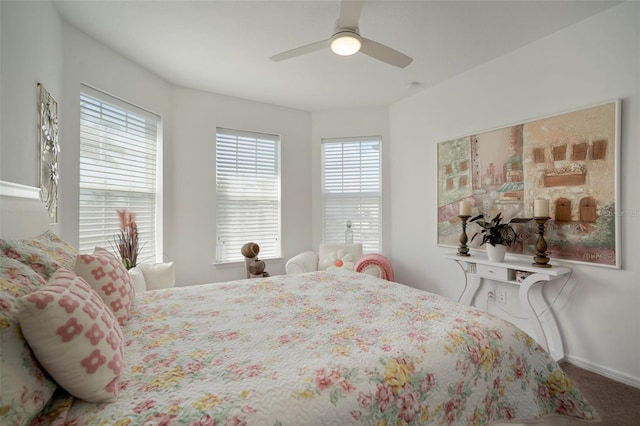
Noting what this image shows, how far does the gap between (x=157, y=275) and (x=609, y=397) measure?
346 centimetres

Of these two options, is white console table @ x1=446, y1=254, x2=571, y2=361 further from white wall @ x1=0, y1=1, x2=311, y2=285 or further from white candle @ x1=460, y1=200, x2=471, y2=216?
white wall @ x1=0, y1=1, x2=311, y2=285

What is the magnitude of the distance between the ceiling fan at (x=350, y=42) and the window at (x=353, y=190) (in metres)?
2.13

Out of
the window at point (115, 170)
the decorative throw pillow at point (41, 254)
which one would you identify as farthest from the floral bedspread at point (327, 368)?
the window at point (115, 170)

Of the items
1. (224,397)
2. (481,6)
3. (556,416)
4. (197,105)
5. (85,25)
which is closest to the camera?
(224,397)

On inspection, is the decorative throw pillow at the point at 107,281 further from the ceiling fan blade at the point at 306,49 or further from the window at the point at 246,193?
the window at the point at 246,193

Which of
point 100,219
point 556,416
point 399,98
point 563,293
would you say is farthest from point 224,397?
point 399,98

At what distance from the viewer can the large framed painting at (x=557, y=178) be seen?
7.16ft

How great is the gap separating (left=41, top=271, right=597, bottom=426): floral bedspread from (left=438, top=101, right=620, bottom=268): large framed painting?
55.9 inches

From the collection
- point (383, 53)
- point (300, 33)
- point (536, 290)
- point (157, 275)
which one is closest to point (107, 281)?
point (157, 275)

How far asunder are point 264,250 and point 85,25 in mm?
2833

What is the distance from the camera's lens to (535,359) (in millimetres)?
1350

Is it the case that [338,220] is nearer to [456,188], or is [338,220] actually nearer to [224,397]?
[456,188]

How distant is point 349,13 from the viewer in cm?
174

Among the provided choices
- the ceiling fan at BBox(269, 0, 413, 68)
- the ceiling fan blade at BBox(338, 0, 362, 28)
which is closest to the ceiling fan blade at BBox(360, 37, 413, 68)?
the ceiling fan at BBox(269, 0, 413, 68)
